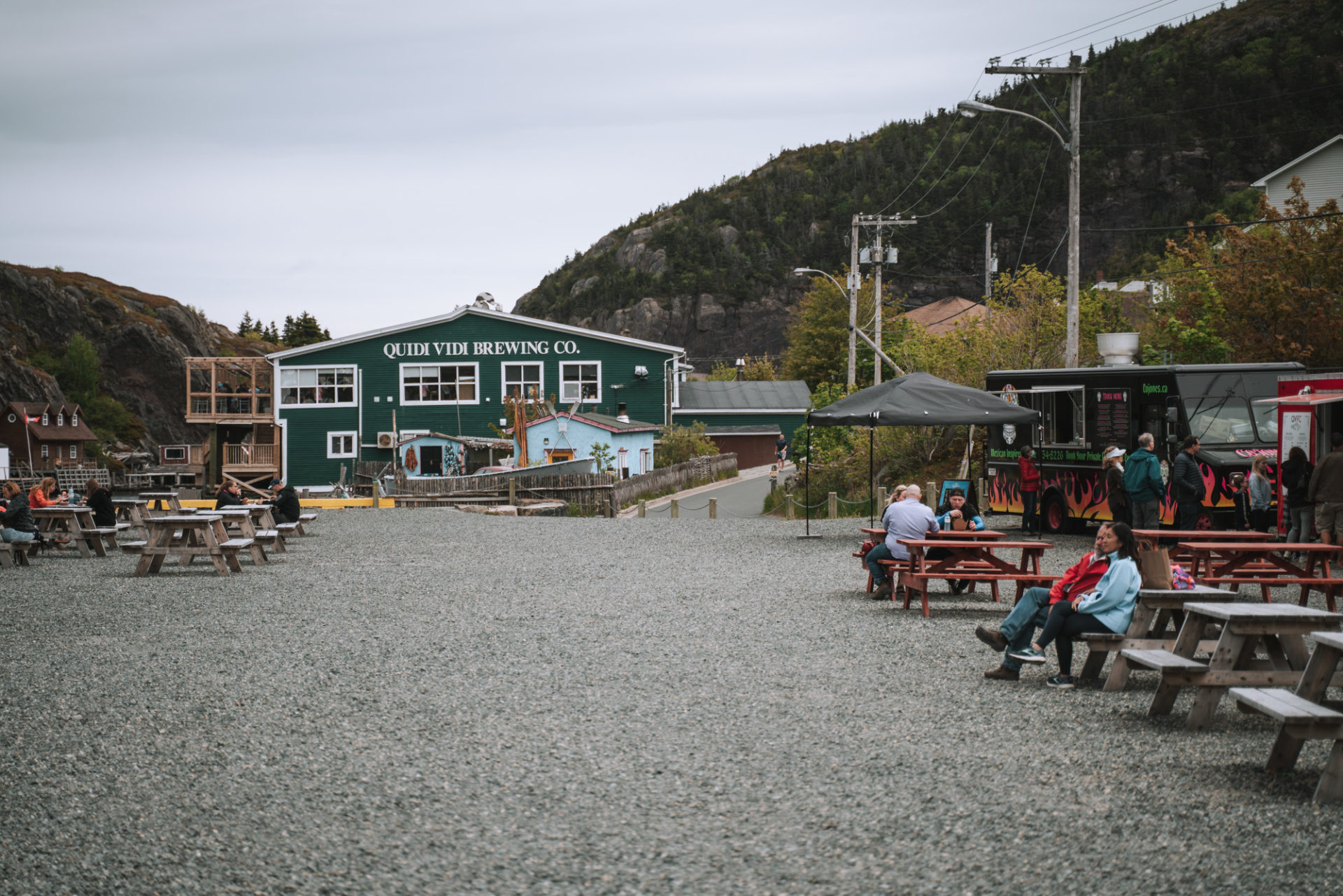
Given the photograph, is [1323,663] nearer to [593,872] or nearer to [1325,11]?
[593,872]

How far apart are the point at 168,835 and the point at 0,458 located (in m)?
74.9

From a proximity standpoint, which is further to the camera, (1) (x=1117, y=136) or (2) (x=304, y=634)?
(1) (x=1117, y=136)

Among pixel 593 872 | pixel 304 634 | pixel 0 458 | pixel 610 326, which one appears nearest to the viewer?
pixel 593 872

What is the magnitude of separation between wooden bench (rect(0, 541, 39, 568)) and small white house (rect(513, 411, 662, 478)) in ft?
81.3

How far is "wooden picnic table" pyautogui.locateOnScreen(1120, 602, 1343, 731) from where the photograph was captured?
254 inches

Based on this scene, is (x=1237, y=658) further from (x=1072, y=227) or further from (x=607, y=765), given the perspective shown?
(x=1072, y=227)

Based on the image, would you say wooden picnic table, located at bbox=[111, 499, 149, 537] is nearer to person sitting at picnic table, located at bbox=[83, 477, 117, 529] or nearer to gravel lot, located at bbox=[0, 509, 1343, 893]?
person sitting at picnic table, located at bbox=[83, 477, 117, 529]

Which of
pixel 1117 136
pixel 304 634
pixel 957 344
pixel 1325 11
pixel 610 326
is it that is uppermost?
pixel 1325 11

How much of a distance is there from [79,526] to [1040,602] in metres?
16.1

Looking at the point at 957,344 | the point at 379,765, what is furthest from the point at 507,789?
the point at 957,344

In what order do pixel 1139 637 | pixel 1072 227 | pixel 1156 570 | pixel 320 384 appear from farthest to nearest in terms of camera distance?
pixel 320 384
pixel 1072 227
pixel 1156 570
pixel 1139 637

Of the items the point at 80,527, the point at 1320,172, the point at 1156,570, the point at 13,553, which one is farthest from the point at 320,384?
the point at 1320,172

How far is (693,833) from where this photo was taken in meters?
4.90

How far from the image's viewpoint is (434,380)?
158 ft
